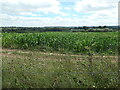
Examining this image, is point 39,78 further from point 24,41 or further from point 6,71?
point 24,41

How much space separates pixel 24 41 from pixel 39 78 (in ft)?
12.0

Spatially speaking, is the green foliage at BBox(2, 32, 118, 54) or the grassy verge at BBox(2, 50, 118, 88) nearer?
the grassy verge at BBox(2, 50, 118, 88)

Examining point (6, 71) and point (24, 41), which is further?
point (24, 41)

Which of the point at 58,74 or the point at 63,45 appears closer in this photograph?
the point at 58,74

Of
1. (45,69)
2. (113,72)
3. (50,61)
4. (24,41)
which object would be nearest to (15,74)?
(45,69)

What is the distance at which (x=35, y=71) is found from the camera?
3273mm

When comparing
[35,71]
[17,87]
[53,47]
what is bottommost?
[17,87]

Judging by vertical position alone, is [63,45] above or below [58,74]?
above

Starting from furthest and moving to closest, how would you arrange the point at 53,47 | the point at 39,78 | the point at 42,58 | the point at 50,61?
the point at 53,47, the point at 42,58, the point at 50,61, the point at 39,78

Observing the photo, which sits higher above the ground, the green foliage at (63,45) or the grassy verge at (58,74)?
the green foliage at (63,45)

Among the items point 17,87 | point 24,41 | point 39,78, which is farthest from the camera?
point 24,41

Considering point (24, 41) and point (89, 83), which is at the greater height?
point (24, 41)

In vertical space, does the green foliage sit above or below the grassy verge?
above

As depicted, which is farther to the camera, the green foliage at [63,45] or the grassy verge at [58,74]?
the green foliage at [63,45]
